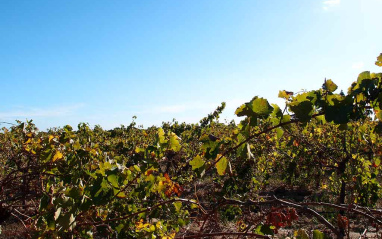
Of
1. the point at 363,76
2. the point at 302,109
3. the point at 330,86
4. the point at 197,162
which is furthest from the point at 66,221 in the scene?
the point at 363,76

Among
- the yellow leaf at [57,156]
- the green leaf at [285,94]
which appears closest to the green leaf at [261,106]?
the green leaf at [285,94]

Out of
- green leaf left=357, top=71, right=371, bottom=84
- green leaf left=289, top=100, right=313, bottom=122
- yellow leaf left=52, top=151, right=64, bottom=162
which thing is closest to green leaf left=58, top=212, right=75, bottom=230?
yellow leaf left=52, top=151, right=64, bottom=162

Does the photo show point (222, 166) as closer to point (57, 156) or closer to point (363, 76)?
point (363, 76)

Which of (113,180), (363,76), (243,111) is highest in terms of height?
(363,76)

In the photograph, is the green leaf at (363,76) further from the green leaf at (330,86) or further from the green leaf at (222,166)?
the green leaf at (222,166)

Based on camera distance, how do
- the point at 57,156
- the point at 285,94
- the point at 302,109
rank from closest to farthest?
the point at 302,109, the point at 285,94, the point at 57,156

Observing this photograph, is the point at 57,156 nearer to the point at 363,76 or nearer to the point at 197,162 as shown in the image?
the point at 197,162

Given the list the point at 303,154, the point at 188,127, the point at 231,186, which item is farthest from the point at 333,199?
the point at 188,127

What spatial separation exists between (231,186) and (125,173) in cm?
356

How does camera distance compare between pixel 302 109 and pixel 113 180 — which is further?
pixel 113 180

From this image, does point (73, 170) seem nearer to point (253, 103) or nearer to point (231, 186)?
point (253, 103)

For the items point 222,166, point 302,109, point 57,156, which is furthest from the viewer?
point 57,156

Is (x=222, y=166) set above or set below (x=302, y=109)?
below

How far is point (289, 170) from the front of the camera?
6602mm
